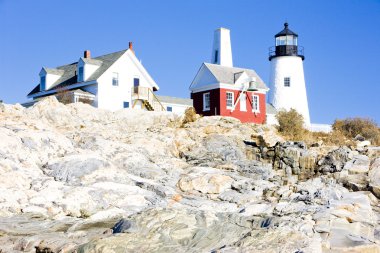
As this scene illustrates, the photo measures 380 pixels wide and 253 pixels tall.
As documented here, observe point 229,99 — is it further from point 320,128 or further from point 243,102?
point 320,128

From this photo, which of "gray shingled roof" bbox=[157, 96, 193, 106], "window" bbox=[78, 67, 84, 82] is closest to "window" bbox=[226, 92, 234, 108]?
"gray shingled roof" bbox=[157, 96, 193, 106]

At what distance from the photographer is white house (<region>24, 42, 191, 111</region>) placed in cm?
3522

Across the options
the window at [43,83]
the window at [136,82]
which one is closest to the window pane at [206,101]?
the window at [136,82]

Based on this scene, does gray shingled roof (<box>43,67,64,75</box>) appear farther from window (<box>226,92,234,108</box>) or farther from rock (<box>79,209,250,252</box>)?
rock (<box>79,209,250,252</box>)

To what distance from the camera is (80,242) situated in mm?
13156

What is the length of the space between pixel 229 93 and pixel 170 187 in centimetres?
1612

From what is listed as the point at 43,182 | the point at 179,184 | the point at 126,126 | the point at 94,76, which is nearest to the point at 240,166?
the point at 179,184

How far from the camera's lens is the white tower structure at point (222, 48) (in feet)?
134

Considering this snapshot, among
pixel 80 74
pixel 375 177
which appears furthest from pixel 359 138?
pixel 80 74

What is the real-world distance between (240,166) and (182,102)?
16540mm

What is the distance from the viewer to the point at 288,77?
1646 inches

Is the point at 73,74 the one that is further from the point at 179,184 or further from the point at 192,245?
the point at 192,245

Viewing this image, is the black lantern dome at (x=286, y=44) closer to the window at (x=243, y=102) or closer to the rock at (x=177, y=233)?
the window at (x=243, y=102)

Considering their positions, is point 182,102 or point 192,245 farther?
point 182,102
